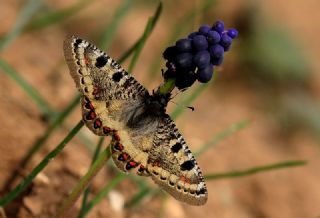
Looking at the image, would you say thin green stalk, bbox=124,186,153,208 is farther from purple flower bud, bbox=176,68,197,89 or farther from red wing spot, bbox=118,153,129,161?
purple flower bud, bbox=176,68,197,89

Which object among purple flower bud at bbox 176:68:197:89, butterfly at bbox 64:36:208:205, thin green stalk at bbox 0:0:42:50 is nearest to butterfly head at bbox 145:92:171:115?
butterfly at bbox 64:36:208:205

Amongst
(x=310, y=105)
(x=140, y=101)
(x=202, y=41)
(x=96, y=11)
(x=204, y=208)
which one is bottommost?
(x=310, y=105)

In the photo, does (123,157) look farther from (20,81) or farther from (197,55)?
(20,81)

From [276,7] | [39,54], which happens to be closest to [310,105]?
[276,7]

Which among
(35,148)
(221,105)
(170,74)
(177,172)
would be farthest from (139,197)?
(221,105)

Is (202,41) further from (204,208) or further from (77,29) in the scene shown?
(77,29)

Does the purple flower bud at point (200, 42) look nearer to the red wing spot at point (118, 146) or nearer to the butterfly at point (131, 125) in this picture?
the butterfly at point (131, 125)

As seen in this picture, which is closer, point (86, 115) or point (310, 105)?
point (86, 115)

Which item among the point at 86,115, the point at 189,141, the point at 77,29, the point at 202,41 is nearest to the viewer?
the point at 202,41
